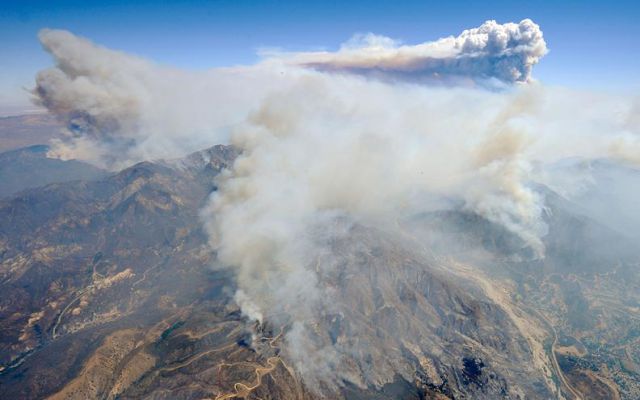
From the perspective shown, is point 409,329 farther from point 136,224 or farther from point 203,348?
point 136,224

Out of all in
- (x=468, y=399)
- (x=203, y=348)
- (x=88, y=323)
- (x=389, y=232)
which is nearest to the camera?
(x=468, y=399)

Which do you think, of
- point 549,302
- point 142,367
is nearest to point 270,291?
point 142,367

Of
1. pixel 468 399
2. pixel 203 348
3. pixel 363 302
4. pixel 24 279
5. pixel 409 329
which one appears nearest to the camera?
pixel 468 399

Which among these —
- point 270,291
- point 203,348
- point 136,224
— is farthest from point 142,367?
point 136,224

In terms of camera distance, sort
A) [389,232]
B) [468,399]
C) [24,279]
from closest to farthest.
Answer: [468,399]
[24,279]
[389,232]

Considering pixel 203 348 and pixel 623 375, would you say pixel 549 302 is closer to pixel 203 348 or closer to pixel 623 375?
pixel 623 375

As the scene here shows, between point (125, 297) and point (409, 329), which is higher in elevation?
point (409, 329)

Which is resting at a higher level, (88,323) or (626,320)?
(626,320)

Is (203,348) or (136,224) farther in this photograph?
(136,224)

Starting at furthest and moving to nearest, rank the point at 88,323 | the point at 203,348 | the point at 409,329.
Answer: the point at 88,323
the point at 409,329
the point at 203,348
